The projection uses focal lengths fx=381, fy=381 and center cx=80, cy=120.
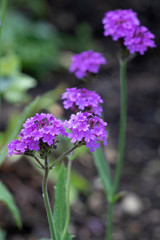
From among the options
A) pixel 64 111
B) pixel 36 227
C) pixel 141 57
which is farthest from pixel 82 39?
pixel 36 227

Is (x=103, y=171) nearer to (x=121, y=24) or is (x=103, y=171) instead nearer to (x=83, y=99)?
(x=83, y=99)

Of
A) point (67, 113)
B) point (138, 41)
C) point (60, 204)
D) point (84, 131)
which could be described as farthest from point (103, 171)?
point (67, 113)

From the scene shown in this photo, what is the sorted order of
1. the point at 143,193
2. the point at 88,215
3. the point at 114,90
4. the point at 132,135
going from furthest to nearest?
the point at 114,90, the point at 132,135, the point at 143,193, the point at 88,215

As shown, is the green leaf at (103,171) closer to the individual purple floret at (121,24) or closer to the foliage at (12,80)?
the individual purple floret at (121,24)

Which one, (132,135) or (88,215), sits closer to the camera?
(88,215)

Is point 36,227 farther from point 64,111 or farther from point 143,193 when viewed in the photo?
point 64,111

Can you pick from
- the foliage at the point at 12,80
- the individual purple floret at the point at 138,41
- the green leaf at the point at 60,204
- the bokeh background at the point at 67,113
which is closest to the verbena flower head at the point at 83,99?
the green leaf at the point at 60,204
